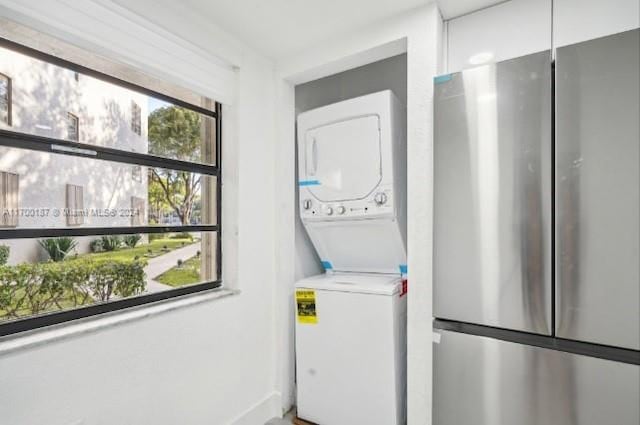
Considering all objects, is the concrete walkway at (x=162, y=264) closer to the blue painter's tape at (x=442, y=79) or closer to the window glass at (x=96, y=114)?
the window glass at (x=96, y=114)

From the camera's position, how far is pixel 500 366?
137 cm

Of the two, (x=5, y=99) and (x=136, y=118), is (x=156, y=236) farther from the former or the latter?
(x=5, y=99)

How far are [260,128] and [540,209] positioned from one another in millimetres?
1715

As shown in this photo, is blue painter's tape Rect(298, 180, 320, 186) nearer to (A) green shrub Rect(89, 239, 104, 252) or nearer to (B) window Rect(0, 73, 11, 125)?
(A) green shrub Rect(89, 239, 104, 252)

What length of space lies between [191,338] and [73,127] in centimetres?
119

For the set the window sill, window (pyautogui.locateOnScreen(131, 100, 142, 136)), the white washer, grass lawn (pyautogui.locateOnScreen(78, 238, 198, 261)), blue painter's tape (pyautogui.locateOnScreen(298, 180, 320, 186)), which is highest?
window (pyautogui.locateOnScreen(131, 100, 142, 136))

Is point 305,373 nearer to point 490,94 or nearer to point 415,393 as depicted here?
point 415,393

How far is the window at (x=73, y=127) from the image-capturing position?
1431mm

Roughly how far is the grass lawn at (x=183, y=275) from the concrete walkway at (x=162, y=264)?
0.02 metres

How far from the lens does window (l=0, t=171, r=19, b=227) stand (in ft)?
4.09

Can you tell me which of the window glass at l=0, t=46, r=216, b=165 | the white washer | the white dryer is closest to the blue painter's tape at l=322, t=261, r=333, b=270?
the white dryer

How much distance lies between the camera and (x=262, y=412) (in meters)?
2.16

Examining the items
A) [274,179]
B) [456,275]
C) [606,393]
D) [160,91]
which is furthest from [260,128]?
[606,393]

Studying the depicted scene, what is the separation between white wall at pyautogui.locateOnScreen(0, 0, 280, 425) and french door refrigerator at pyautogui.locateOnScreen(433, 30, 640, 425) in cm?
119
